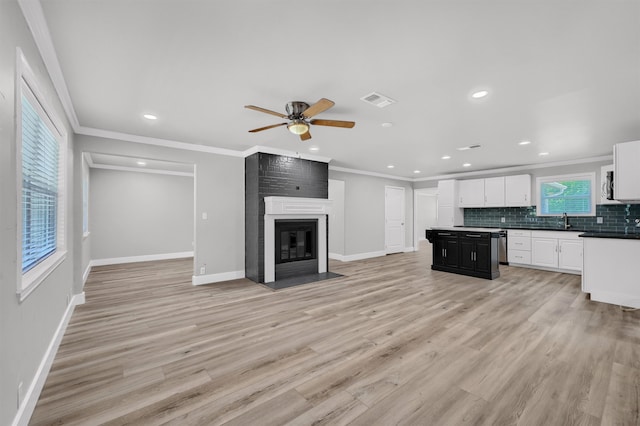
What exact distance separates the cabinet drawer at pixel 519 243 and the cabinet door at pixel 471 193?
45.1 inches

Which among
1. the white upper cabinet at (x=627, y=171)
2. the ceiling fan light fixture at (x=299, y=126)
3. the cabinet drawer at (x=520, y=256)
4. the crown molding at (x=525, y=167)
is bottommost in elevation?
the cabinet drawer at (x=520, y=256)

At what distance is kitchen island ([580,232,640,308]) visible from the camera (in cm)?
371

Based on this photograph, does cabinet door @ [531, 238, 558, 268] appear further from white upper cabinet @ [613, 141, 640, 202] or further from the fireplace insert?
the fireplace insert

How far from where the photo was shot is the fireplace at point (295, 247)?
5.26 meters

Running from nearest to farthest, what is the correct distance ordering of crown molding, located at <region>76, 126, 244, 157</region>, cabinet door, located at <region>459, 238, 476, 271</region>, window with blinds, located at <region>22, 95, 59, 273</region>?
window with blinds, located at <region>22, 95, 59, 273</region> < crown molding, located at <region>76, 126, 244, 157</region> < cabinet door, located at <region>459, 238, 476, 271</region>

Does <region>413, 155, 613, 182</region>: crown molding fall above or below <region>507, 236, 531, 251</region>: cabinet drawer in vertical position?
above

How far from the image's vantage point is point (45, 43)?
1.99m

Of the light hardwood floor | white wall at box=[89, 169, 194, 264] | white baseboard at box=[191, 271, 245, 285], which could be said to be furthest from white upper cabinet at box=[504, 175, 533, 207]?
white wall at box=[89, 169, 194, 264]

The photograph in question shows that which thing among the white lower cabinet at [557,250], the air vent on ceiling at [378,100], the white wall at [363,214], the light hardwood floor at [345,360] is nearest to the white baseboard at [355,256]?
the white wall at [363,214]

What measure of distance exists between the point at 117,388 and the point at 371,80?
318 cm

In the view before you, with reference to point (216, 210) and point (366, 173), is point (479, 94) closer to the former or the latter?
point (216, 210)

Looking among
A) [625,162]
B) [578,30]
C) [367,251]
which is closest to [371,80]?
[578,30]

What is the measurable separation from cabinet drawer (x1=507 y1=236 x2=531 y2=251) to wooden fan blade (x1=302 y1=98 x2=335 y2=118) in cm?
613

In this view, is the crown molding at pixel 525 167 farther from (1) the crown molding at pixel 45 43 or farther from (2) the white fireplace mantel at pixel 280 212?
(1) the crown molding at pixel 45 43
